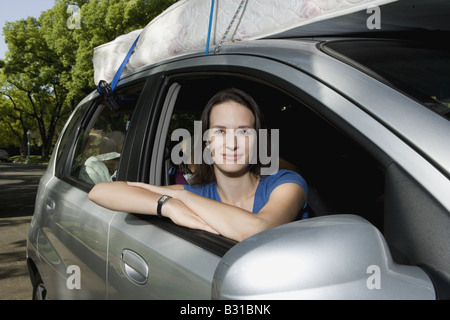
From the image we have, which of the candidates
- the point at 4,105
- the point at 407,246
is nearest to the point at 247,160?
the point at 407,246

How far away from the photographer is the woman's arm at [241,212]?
1.36 metres

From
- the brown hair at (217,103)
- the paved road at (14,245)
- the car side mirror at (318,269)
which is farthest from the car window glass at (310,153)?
the paved road at (14,245)

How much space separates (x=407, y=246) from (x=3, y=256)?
19.2 ft

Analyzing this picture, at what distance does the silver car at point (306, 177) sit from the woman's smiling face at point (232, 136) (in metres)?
0.23

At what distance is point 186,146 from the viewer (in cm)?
263

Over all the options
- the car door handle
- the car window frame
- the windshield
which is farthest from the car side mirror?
the car door handle

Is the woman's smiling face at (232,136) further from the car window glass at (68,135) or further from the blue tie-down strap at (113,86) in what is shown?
the car window glass at (68,135)

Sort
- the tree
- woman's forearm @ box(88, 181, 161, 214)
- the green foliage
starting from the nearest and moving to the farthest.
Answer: woman's forearm @ box(88, 181, 161, 214) < the green foliage < the tree

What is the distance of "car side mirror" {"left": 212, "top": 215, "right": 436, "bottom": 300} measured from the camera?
822mm

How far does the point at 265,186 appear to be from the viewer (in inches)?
77.8

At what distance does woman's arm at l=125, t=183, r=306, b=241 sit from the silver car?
52mm

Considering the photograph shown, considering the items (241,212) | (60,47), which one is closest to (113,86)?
(241,212)

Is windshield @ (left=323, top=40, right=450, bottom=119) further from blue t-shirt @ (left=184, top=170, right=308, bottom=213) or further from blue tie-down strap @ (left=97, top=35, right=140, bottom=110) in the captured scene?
blue tie-down strap @ (left=97, top=35, right=140, bottom=110)

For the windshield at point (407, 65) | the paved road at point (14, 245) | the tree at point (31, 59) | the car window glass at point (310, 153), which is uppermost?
the tree at point (31, 59)
